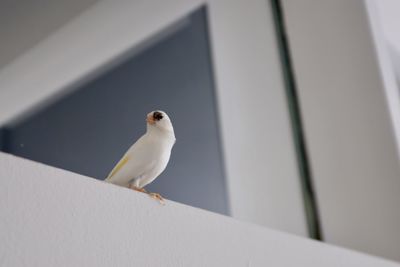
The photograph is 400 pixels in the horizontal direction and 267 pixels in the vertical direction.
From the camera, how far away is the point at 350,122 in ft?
3.89

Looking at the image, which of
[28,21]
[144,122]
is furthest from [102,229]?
[28,21]

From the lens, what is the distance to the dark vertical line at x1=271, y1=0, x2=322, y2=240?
120 cm

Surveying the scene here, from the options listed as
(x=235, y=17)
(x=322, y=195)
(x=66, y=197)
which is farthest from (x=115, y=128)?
(x=235, y=17)

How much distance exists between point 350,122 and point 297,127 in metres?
0.15

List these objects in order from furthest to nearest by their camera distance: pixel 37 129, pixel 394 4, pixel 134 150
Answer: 1. pixel 394 4
2. pixel 37 129
3. pixel 134 150

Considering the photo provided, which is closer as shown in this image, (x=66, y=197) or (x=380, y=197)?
(x=66, y=197)

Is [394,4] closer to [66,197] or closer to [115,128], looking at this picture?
[115,128]

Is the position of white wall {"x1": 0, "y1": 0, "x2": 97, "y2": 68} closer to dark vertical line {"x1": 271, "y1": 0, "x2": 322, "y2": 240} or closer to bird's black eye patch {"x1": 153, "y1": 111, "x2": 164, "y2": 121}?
bird's black eye patch {"x1": 153, "y1": 111, "x2": 164, "y2": 121}

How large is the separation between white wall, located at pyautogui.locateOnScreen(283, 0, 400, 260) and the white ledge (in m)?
0.43

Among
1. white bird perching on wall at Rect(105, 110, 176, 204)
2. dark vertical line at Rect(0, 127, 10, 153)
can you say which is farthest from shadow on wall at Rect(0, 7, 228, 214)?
white bird perching on wall at Rect(105, 110, 176, 204)

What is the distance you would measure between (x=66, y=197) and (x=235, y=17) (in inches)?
41.1

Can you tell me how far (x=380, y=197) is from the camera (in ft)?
3.63

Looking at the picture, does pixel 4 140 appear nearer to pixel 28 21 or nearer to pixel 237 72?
pixel 28 21

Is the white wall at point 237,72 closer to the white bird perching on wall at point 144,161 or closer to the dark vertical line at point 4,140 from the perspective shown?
the dark vertical line at point 4,140
